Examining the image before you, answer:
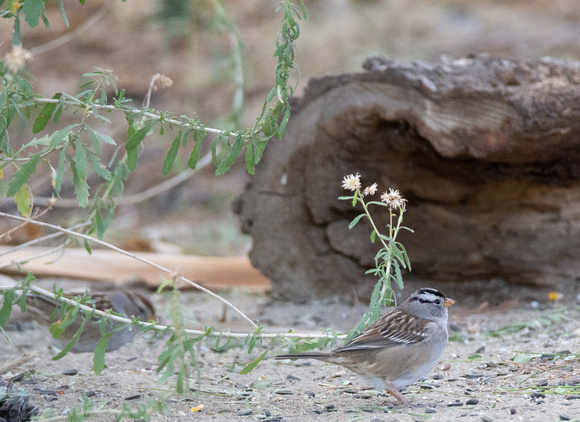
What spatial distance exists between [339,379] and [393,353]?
0.77 meters

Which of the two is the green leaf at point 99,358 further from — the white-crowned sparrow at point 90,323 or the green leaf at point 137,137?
the white-crowned sparrow at point 90,323

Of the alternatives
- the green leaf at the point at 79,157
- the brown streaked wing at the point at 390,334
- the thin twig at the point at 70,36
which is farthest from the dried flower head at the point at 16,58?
the thin twig at the point at 70,36

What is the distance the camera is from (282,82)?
2.99 m

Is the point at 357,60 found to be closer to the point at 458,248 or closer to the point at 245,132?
the point at 458,248

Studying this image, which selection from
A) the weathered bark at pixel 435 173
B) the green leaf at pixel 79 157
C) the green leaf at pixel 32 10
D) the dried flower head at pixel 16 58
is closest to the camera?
the dried flower head at pixel 16 58

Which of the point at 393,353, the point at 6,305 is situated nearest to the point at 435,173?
the point at 393,353

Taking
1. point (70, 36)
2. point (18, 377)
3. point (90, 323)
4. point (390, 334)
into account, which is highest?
point (70, 36)

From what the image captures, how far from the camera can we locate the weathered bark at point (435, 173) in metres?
4.80

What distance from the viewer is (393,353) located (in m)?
3.38

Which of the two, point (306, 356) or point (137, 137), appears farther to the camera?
point (306, 356)

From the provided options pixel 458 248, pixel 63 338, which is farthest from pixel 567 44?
pixel 63 338

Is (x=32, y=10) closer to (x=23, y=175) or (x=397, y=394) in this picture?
(x=23, y=175)

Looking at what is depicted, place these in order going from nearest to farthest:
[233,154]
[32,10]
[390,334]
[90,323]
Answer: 1. [32,10]
2. [233,154]
3. [390,334]
4. [90,323]

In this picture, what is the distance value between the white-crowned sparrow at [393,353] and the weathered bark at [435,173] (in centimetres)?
176
